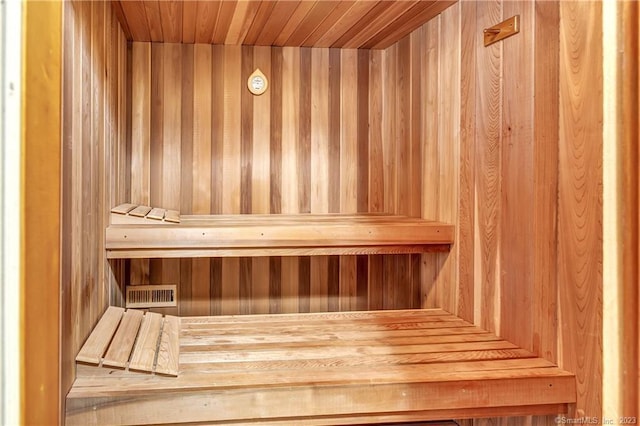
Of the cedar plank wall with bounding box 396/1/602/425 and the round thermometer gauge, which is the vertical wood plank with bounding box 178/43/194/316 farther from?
the cedar plank wall with bounding box 396/1/602/425

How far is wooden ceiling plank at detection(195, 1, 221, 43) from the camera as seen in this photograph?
1.91 metres

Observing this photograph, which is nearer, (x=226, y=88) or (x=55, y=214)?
(x=55, y=214)

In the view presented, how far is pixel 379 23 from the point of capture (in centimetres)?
214

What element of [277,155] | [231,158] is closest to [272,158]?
[277,155]

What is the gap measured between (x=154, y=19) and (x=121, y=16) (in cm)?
12

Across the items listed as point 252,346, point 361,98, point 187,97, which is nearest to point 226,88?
point 187,97

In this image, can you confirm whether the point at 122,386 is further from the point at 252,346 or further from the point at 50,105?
the point at 50,105

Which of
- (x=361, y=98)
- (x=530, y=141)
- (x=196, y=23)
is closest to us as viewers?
(x=530, y=141)

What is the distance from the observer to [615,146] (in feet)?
4.04

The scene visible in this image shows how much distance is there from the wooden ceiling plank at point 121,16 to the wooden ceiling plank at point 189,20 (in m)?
0.22

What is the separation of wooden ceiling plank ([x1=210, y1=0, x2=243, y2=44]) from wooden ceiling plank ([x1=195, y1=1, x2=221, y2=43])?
2 centimetres

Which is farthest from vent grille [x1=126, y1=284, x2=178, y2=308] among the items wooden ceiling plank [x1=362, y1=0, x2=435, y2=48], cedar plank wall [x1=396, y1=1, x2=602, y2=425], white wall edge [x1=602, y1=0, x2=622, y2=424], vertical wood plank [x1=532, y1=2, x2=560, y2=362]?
white wall edge [x1=602, y1=0, x2=622, y2=424]

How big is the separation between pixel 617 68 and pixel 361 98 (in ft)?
4.88

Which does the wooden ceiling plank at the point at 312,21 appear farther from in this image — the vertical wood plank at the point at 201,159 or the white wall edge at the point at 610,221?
the white wall edge at the point at 610,221
